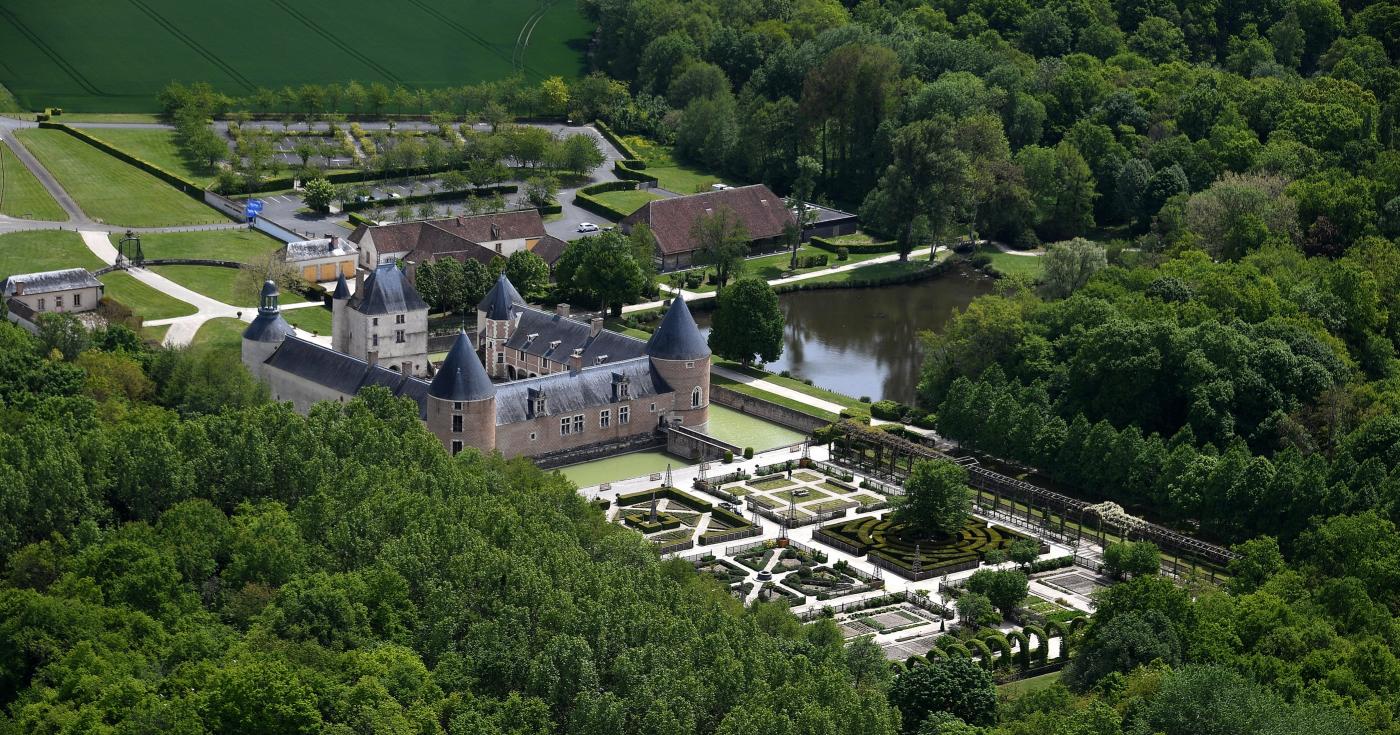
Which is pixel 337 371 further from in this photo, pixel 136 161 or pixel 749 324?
pixel 136 161

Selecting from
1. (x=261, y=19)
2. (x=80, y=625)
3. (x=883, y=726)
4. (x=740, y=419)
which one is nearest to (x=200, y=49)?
(x=261, y=19)

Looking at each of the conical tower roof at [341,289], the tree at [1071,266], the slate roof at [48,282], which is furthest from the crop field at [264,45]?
the tree at [1071,266]

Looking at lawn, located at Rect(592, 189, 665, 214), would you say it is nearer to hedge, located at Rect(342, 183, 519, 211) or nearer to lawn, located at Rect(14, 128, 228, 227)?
hedge, located at Rect(342, 183, 519, 211)

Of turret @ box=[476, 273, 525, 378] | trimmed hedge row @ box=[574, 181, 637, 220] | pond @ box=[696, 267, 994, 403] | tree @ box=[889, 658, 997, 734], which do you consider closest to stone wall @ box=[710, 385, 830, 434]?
pond @ box=[696, 267, 994, 403]

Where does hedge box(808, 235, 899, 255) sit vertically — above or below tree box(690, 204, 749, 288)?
below

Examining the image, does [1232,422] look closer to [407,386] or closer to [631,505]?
[631,505]

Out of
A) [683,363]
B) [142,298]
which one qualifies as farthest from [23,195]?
[683,363]

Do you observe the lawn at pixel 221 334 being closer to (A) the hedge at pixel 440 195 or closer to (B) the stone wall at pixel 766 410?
(B) the stone wall at pixel 766 410
